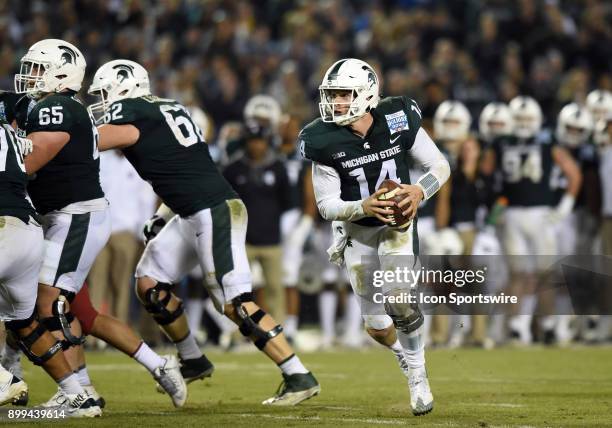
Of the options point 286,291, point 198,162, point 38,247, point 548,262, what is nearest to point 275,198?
point 286,291

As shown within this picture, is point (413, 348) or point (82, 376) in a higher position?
point (413, 348)

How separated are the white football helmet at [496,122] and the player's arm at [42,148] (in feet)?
20.6

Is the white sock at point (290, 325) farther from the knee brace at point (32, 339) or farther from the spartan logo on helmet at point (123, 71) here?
the knee brace at point (32, 339)

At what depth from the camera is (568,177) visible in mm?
11812

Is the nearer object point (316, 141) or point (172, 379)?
point (316, 141)

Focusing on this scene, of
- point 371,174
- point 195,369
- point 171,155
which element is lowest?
point 195,369

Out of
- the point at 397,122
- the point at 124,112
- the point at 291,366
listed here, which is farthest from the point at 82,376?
the point at 397,122

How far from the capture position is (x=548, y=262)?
11.6 m

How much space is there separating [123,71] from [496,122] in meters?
5.56

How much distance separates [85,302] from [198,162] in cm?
102

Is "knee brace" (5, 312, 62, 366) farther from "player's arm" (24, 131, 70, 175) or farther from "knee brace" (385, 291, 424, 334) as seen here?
"knee brace" (385, 291, 424, 334)

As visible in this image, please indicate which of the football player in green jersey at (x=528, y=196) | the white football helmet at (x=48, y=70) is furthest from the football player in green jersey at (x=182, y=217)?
the football player in green jersey at (x=528, y=196)

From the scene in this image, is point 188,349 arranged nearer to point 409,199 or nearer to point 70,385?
point 70,385

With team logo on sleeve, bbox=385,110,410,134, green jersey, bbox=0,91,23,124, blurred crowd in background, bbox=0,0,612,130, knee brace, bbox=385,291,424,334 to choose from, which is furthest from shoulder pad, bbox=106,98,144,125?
blurred crowd in background, bbox=0,0,612,130
